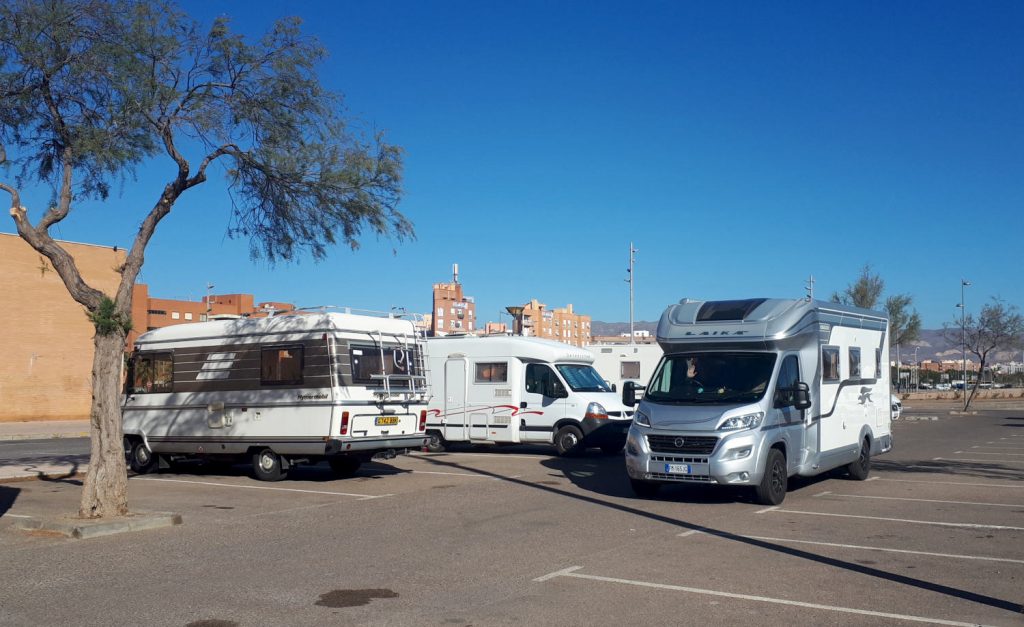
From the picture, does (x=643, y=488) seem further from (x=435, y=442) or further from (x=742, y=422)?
(x=435, y=442)

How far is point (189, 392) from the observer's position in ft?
56.3

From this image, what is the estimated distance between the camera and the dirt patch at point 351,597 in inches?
287

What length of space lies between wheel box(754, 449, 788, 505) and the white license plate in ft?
3.24

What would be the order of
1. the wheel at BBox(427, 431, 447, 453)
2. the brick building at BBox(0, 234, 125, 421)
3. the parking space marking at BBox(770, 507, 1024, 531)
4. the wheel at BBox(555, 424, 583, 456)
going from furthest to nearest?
the brick building at BBox(0, 234, 125, 421) < the wheel at BBox(427, 431, 447, 453) < the wheel at BBox(555, 424, 583, 456) < the parking space marking at BBox(770, 507, 1024, 531)

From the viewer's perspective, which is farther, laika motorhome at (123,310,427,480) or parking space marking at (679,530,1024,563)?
laika motorhome at (123,310,427,480)

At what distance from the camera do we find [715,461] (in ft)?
40.2

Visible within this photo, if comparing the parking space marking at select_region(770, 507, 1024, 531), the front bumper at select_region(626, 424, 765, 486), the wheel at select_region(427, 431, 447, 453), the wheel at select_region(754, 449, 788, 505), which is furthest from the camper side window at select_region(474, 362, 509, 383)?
the parking space marking at select_region(770, 507, 1024, 531)

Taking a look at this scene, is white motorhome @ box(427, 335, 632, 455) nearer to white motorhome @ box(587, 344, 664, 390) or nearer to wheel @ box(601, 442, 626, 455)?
wheel @ box(601, 442, 626, 455)

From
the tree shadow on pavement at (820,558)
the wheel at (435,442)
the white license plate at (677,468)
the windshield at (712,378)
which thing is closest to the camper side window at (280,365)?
the tree shadow on pavement at (820,558)

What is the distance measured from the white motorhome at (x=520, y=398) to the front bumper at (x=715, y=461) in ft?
24.8

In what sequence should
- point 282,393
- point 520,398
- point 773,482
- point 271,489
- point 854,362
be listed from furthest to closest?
1. point 520,398
2. point 282,393
3. point 854,362
4. point 271,489
5. point 773,482

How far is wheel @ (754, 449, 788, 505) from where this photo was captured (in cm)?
1251

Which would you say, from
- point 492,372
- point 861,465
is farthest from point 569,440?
point 861,465

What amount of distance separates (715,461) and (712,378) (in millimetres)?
1594
